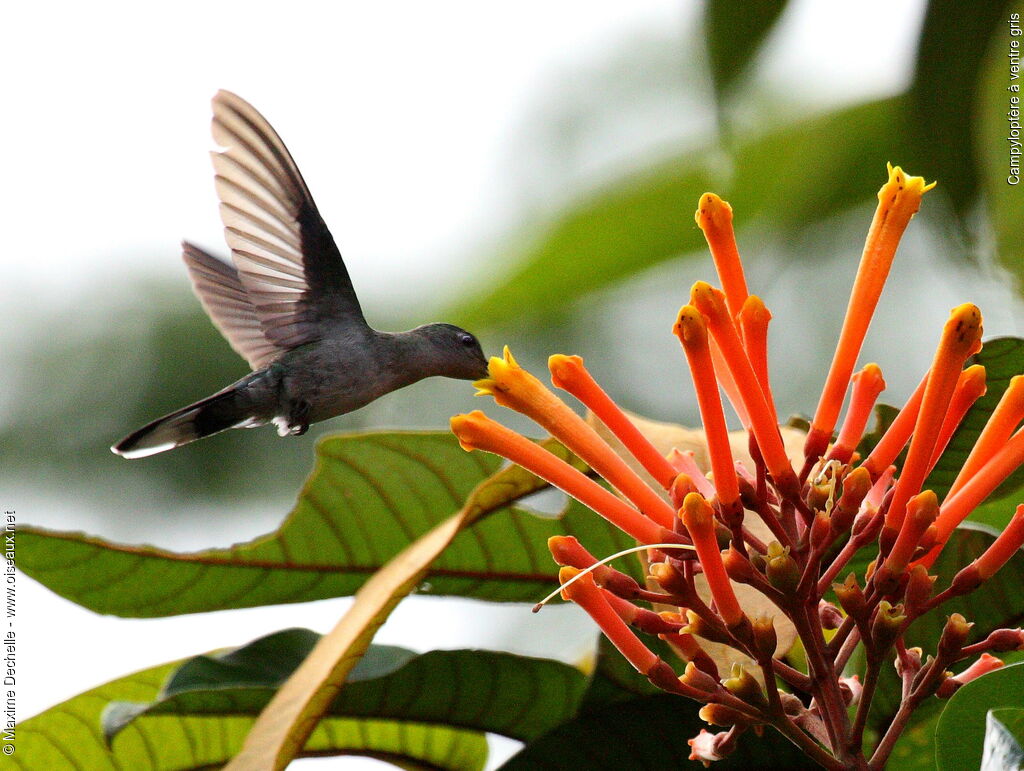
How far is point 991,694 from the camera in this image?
0.98m

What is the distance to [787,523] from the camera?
1105 millimetres

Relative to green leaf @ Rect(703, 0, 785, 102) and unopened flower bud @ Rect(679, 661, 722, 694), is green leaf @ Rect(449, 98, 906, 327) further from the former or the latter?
unopened flower bud @ Rect(679, 661, 722, 694)

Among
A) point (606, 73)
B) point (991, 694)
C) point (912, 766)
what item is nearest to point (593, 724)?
point (912, 766)

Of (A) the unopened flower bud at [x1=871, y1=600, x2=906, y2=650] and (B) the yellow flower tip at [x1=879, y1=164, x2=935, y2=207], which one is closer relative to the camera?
(A) the unopened flower bud at [x1=871, y1=600, x2=906, y2=650]

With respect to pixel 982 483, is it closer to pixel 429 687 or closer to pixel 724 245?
pixel 724 245

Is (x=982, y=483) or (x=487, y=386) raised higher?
(x=487, y=386)

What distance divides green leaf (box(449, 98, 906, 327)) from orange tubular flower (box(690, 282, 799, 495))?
4.89 feet

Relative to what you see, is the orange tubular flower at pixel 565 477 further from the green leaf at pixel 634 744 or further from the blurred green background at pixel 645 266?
the blurred green background at pixel 645 266

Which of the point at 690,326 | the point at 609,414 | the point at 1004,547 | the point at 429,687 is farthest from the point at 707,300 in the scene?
the point at 429,687

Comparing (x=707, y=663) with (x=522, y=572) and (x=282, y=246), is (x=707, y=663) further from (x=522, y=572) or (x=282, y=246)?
(x=282, y=246)

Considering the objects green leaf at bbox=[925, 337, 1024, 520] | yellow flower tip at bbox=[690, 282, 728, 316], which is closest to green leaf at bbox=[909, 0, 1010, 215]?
green leaf at bbox=[925, 337, 1024, 520]

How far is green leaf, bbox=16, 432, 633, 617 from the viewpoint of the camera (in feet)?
5.24

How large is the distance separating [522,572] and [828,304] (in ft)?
8.98

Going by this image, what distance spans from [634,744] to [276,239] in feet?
Answer: 2.54
